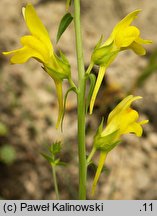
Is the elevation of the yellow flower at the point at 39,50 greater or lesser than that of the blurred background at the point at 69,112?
greater

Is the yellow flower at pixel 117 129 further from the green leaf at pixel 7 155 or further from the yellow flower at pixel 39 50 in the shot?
the green leaf at pixel 7 155

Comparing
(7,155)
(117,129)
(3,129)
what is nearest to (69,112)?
(3,129)

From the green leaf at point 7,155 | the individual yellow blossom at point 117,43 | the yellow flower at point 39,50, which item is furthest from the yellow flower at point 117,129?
the green leaf at point 7,155

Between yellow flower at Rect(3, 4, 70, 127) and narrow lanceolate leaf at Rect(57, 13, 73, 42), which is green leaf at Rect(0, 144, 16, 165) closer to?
yellow flower at Rect(3, 4, 70, 127)

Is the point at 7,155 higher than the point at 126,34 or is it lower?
lower

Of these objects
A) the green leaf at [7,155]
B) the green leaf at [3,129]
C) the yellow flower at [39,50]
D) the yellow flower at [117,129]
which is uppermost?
the yellow flower at [39,50]

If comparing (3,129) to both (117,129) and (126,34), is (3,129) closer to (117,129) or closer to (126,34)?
(117,129)

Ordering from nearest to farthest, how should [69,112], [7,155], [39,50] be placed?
[39,50] < [7,155] < [69,112]

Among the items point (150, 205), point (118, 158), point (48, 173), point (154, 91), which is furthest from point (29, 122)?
point (150, 205)
